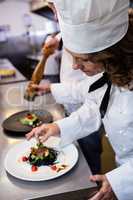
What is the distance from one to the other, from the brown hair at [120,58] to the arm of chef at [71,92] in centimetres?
41

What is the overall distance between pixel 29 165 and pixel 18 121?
0.98 ft

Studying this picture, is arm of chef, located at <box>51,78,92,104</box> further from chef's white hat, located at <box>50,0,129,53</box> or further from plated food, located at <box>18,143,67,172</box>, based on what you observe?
chef's white hat, located at <box>50,0,129,53</box>

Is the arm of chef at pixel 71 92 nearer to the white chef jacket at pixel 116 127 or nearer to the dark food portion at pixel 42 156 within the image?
the white chef jacket at pixel 116 127

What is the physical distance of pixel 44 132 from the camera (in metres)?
0.89

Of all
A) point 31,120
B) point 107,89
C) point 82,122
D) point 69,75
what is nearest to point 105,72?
point 107,89

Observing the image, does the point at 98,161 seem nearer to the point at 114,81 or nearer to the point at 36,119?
the point at 36,119

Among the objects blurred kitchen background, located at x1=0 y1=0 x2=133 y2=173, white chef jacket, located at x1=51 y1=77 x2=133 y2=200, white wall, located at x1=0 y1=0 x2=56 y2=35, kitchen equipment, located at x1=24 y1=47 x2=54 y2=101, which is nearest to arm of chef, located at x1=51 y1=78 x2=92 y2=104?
white chef jacket, located at x1=51 y1=77 x2=133 y2=200

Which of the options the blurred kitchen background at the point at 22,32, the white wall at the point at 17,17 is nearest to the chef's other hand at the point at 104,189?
the blurred kitchen background at the point at 22,32

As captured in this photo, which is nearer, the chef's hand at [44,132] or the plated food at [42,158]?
the plated food at [42,158]

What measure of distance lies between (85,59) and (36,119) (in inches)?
16.7

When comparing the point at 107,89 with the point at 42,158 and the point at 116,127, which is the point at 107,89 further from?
the point at 42,158

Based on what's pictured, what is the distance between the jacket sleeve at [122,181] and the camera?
70cm

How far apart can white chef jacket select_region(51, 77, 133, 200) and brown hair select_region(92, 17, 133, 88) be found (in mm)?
87

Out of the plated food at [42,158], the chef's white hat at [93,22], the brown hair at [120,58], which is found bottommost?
the plated food at [42,158]
